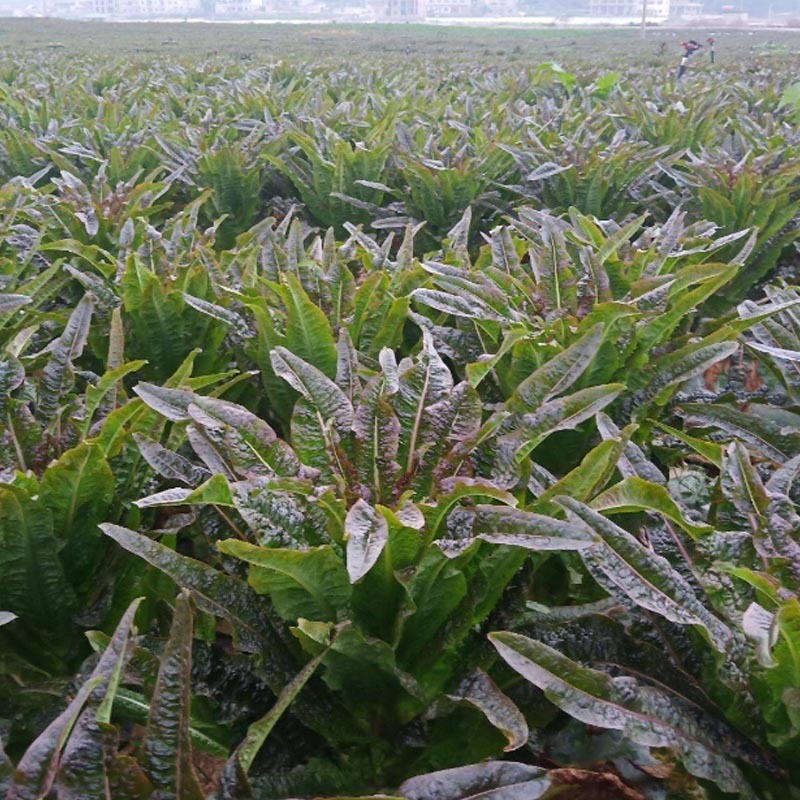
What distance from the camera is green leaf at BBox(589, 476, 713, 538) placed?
1145 mm

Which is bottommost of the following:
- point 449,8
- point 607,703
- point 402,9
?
point 449,8

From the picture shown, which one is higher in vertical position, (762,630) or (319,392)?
(319,392)

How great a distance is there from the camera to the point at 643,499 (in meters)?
1.16

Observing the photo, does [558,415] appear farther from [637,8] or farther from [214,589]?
[637,8]

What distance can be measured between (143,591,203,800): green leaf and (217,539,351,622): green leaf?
0.11m

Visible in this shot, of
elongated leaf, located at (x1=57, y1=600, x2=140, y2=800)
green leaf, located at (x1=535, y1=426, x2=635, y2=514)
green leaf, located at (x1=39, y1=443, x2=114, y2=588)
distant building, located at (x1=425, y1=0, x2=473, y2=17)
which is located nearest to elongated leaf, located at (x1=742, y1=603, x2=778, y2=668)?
green leaf, located at (x1=535, y1=426, x2=635, y2=514)

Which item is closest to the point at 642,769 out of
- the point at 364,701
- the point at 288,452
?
the point at 364,701

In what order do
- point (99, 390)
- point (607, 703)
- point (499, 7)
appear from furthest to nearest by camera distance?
point (499, 7)
point (99, 390)
point (607, 703)

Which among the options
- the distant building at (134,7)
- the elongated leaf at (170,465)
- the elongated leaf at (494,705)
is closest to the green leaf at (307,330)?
the elongated leaf at (170,465)

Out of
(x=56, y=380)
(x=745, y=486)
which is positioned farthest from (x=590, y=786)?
(x=56, y=380)

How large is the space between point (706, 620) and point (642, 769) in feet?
0.74

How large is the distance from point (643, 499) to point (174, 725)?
68cm

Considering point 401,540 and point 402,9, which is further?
point 402,9

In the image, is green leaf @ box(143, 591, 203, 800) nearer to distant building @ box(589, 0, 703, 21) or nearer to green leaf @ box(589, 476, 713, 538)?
green leaf @ box(589, 476, 713, 538)
